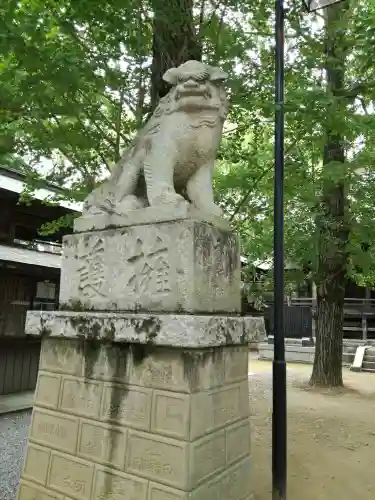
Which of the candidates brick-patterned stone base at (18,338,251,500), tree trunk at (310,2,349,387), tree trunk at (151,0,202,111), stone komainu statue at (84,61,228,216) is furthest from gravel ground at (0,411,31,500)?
tree trunk at (310,2,349,387)

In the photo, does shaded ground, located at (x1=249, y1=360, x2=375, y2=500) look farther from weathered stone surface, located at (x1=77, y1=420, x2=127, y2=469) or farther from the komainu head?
the komainu head

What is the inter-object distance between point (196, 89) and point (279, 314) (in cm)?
219

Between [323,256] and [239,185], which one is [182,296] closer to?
[239,185]

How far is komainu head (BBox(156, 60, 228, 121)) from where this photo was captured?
2.91m

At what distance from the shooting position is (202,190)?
10.2 ft

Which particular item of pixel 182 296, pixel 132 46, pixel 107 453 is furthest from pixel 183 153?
pixel 132 46

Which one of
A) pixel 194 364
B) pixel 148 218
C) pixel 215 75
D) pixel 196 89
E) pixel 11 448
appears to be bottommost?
pixel 11 448

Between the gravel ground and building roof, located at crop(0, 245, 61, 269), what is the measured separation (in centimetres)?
301

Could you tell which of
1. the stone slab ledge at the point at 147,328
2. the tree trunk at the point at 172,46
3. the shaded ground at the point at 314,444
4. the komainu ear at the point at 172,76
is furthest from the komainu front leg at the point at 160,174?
the shaded ground at the point at 314,444

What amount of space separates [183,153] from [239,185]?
3026 millimetres

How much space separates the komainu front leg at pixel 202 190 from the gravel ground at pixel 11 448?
3.79 meters

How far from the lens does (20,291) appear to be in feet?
32.3

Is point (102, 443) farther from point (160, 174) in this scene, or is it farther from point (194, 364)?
point (160, 174)

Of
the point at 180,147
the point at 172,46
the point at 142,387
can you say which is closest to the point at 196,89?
the point at 180,147
